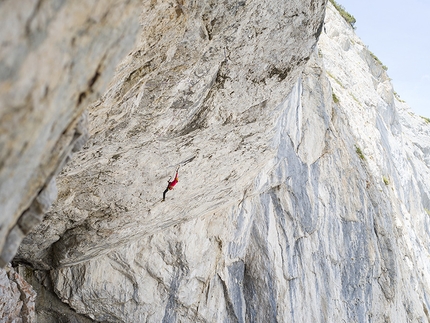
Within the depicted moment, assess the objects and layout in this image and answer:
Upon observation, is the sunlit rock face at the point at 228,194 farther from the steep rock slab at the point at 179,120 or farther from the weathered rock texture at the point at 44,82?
the weathered rock texture at the point at 44,82

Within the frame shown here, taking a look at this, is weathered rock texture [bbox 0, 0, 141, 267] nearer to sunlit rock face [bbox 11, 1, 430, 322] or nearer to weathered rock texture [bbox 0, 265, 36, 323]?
sunlit rock face [bbox 11, 1, 430, 322]

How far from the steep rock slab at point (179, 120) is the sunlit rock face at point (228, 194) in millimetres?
33

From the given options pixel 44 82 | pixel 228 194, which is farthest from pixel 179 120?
pixel 44 82

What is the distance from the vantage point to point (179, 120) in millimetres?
8539

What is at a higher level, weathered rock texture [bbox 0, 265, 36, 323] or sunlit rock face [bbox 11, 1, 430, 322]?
sunlit rock face [bbox 11, 1, 430, 322]

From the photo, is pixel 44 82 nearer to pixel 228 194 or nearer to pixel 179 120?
pixel 179 120

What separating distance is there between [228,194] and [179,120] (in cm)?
521

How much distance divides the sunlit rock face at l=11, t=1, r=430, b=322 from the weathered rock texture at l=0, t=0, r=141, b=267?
9.78 feet

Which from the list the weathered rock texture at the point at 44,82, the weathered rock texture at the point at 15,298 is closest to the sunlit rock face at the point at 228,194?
the weathered rock texture at the point at 15,298

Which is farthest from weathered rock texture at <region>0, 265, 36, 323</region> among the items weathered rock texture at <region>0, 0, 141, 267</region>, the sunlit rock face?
weathered rock texture at <region>0, 0, 141, 267</region>

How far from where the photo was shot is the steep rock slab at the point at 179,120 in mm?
7043

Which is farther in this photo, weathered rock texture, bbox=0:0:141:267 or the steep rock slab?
the steep rock slab

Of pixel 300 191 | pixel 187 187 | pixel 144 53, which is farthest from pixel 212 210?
pixel 144 53

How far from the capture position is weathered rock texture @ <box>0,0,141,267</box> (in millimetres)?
2744
